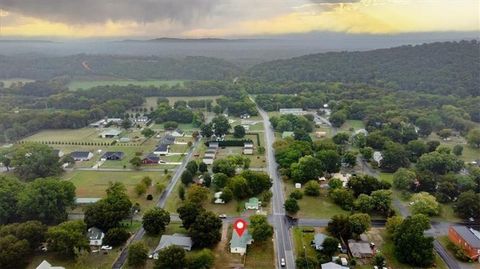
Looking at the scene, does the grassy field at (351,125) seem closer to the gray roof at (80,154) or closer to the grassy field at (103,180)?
the grassy field at (103,180)

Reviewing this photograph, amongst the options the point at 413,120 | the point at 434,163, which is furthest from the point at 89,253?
the point at 413,120

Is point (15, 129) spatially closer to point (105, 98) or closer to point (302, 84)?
point (105, 98)

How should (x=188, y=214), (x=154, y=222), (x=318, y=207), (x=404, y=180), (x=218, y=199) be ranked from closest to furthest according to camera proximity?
1. (x=154, y=222)
2. (x=188, y=214)
3. (x=318, y=207)
4. (x=218, y=199)
5. (x=404, y=180)

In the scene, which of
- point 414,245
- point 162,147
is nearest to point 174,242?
point 414,245

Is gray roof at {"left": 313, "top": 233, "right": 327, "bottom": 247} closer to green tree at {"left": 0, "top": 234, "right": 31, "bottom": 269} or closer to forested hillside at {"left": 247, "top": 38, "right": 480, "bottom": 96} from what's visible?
green tree at {"left": 0, "top": 234, "right": 31, "bottom": 269}

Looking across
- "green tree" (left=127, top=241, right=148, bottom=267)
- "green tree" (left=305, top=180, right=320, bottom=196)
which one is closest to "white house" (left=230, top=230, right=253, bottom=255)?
"green tree" (left=127, top=241, right=148, bottom=267)

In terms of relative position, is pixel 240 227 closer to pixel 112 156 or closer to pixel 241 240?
pixel 241 240
